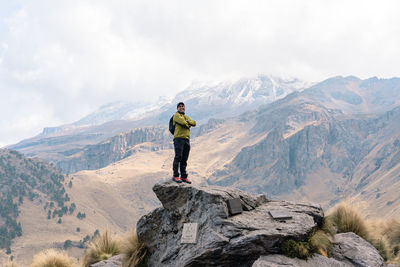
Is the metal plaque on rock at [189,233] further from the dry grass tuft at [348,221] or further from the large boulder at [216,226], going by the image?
the dry grass tuft at [348,221]

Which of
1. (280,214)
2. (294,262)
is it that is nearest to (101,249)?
(280,214)

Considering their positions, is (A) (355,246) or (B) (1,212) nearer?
(A) (355,246)

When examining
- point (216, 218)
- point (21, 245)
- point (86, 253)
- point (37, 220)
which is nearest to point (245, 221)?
point (216, 218)

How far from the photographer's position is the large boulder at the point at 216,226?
9.34 meters

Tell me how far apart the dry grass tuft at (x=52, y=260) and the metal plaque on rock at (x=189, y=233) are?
6.00 m

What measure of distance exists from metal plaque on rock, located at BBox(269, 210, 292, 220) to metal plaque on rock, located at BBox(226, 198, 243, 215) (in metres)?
1.13

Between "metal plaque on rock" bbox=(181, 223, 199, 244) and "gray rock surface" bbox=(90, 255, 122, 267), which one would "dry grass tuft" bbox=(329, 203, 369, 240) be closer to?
"metal plaque on rock" bbox=(181, 223, 199, 244)

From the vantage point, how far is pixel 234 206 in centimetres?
1056

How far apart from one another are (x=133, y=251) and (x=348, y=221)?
887 centimetres

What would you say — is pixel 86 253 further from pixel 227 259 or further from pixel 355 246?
pixel 355 246

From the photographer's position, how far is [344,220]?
43.0 feet

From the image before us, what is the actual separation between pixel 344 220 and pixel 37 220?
212 metres

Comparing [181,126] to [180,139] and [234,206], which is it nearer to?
[180,139]

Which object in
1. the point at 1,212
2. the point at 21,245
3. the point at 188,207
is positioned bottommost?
the point at 21,245
